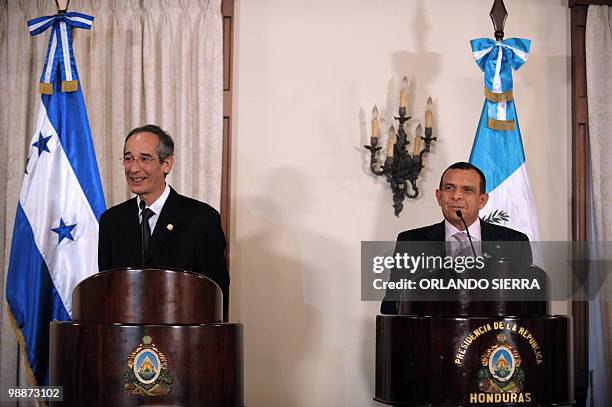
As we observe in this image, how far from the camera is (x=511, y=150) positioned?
4.66 meters

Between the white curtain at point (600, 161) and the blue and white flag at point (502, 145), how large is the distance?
0.46 metres

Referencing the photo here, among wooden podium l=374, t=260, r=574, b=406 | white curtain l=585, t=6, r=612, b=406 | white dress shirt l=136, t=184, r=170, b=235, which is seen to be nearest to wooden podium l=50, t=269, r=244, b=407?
wooden podium l=374, t=260, r=574, b=406

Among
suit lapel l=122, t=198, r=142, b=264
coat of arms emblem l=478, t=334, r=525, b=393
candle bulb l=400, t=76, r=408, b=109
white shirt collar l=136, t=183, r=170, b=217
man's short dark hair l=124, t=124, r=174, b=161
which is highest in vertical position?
candle bulb l=400, t=76, r=408, b=109

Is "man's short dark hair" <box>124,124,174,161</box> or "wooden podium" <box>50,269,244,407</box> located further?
"man's short dark hair" <box>124,124,174,161</box>

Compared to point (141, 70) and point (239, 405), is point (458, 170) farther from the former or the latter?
point (141, 70)

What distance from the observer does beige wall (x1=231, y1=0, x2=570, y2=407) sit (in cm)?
479

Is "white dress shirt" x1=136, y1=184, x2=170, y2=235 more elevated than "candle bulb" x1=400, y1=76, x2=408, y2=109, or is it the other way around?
"candle bulb" x1=400, y1=76, x2=408, y2=109

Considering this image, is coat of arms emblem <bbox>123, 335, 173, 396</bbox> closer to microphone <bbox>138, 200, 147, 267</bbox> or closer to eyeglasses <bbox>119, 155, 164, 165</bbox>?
Answer: microphone <bbox>138, 200, 147, 267</bbox>

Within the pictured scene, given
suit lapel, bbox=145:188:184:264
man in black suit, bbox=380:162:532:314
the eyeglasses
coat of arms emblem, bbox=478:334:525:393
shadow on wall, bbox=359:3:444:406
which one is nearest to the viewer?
coat of arms emblem, bbox=478:334:525:393

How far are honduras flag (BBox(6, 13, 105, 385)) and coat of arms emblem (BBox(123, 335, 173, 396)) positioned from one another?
184 centimetres

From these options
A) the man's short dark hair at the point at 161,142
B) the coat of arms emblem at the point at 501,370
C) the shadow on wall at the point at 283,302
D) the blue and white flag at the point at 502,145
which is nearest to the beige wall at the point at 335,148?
the shadow on wall at the point at 283,302

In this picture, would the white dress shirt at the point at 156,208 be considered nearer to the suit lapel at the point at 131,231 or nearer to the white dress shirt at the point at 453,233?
the suit lapel at the point at 131,231

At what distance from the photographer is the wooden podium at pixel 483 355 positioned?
9.22 feet

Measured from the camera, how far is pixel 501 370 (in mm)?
2809
